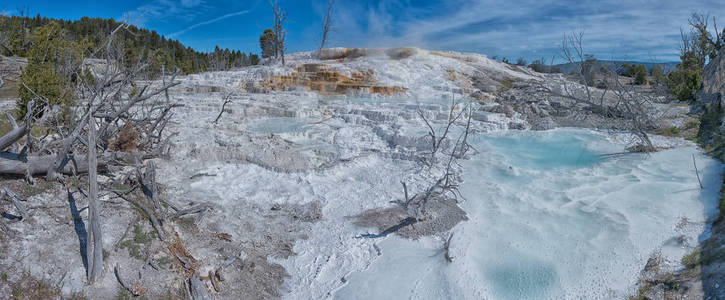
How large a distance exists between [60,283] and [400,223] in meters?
4.60

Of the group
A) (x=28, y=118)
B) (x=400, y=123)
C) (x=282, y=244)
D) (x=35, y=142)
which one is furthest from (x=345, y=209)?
(x=400, y=123)

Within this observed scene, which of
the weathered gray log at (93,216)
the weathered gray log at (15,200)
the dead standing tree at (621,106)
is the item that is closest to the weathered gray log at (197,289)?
the weathered gray log at (93,216)

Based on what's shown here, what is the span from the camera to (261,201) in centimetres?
702

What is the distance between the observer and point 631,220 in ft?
22.0

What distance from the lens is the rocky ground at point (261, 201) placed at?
436cm

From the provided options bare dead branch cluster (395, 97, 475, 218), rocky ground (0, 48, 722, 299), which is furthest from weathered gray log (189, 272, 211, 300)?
bare dead branch cluster (395, 97, 475, 218)

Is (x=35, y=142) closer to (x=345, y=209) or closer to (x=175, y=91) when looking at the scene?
(x=345, y=209)

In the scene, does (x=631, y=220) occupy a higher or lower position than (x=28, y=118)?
lower

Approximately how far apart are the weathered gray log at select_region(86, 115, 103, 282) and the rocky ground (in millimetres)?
160

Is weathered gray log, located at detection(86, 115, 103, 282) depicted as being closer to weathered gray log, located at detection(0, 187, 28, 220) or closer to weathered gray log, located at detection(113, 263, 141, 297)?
weathered gray log, located at detection(113, 263, 141, 297)

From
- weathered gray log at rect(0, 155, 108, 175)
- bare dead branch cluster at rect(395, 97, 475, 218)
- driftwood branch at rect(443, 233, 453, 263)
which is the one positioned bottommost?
driftwood branch at rect(443, 233, 453, 263)

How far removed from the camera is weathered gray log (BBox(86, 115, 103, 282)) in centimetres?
370

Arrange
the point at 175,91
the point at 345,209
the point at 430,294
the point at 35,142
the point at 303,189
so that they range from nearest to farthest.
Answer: the point at 430,294, the point at 35,142, the point at 345,209, the point at 303,189, the point at 175,91

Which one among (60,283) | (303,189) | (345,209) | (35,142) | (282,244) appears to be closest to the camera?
(60,283)
